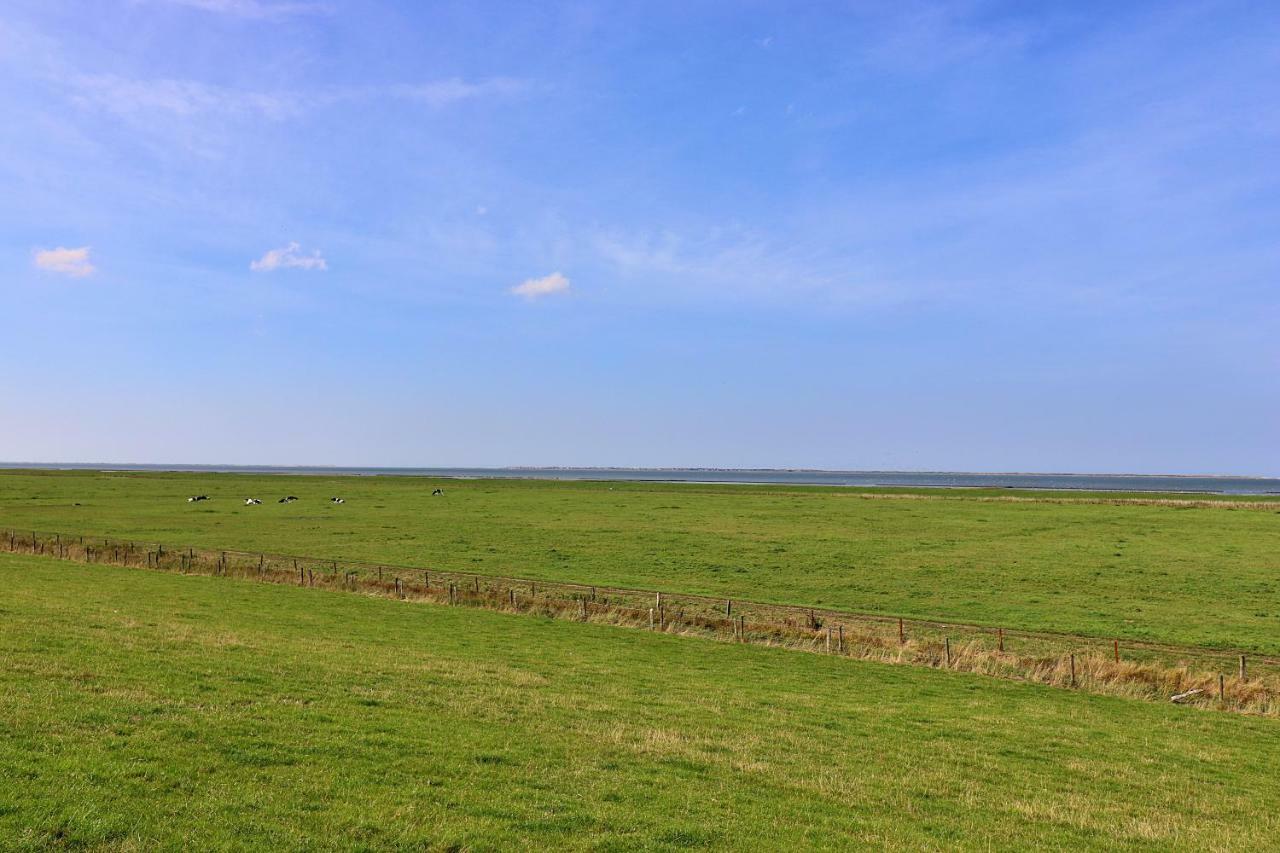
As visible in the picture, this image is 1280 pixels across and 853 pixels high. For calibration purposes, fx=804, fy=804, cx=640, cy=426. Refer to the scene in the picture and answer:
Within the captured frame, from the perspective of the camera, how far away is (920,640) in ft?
102

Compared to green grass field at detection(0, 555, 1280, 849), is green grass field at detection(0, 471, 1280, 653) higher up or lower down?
lower down

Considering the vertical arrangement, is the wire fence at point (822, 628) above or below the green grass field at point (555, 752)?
below

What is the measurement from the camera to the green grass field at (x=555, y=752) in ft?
35.1

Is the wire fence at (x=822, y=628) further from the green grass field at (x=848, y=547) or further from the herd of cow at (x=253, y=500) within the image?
the herd of cow at (x=253, y=500)

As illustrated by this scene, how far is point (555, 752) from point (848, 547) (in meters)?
52.0

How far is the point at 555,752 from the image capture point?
14469mm

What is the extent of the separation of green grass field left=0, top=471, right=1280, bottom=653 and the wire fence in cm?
315

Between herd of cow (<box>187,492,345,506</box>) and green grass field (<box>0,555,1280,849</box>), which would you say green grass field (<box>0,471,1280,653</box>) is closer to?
herd of cow (<box>187,492,345,506</box>)

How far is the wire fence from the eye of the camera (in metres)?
26.1

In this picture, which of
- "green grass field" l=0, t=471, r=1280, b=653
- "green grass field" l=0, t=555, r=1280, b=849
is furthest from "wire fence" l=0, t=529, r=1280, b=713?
"green grass field" l=0, t=471, r=1280, b=653

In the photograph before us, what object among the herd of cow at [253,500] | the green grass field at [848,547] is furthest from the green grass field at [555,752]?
the herd of cow at [253,500]

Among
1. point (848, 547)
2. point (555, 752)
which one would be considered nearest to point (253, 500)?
point (848, 547)

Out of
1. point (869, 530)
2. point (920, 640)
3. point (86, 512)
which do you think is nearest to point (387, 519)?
point (86, 512)

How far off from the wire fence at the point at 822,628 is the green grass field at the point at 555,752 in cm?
284
